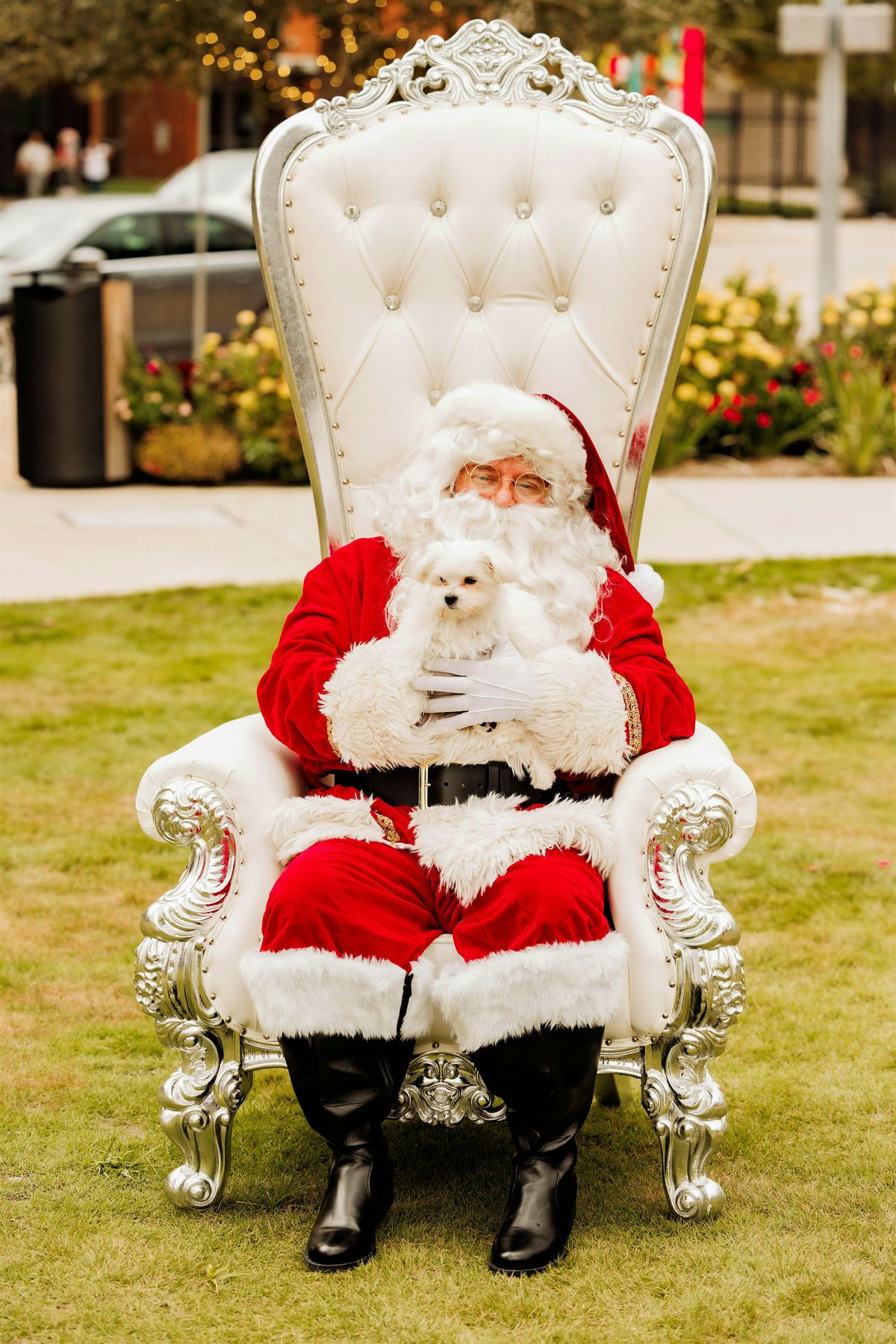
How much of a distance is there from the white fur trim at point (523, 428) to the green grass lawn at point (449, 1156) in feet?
4.33

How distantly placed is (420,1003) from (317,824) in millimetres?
387

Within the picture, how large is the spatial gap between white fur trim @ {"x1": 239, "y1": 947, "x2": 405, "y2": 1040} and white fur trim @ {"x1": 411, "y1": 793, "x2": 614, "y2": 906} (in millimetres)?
217

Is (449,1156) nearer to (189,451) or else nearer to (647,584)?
(647,584)

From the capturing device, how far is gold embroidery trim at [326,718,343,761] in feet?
10.1

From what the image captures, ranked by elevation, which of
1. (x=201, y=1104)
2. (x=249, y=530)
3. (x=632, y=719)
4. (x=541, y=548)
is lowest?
(x=249, y=530)

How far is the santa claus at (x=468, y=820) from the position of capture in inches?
108

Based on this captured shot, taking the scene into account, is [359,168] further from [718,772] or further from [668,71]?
[668,71]

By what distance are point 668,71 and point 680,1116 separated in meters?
13.4

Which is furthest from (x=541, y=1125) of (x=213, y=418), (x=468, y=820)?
(x=213, y=418)

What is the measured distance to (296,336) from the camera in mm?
3902

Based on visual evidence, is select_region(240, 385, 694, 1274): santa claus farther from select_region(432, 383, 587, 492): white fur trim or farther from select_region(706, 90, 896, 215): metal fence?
select_region(706, 90, 896, 215): metal fence

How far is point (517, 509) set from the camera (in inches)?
130

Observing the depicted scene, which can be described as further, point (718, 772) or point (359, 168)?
point (359, 168)

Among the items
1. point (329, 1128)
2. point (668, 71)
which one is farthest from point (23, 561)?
point (668, 71)
